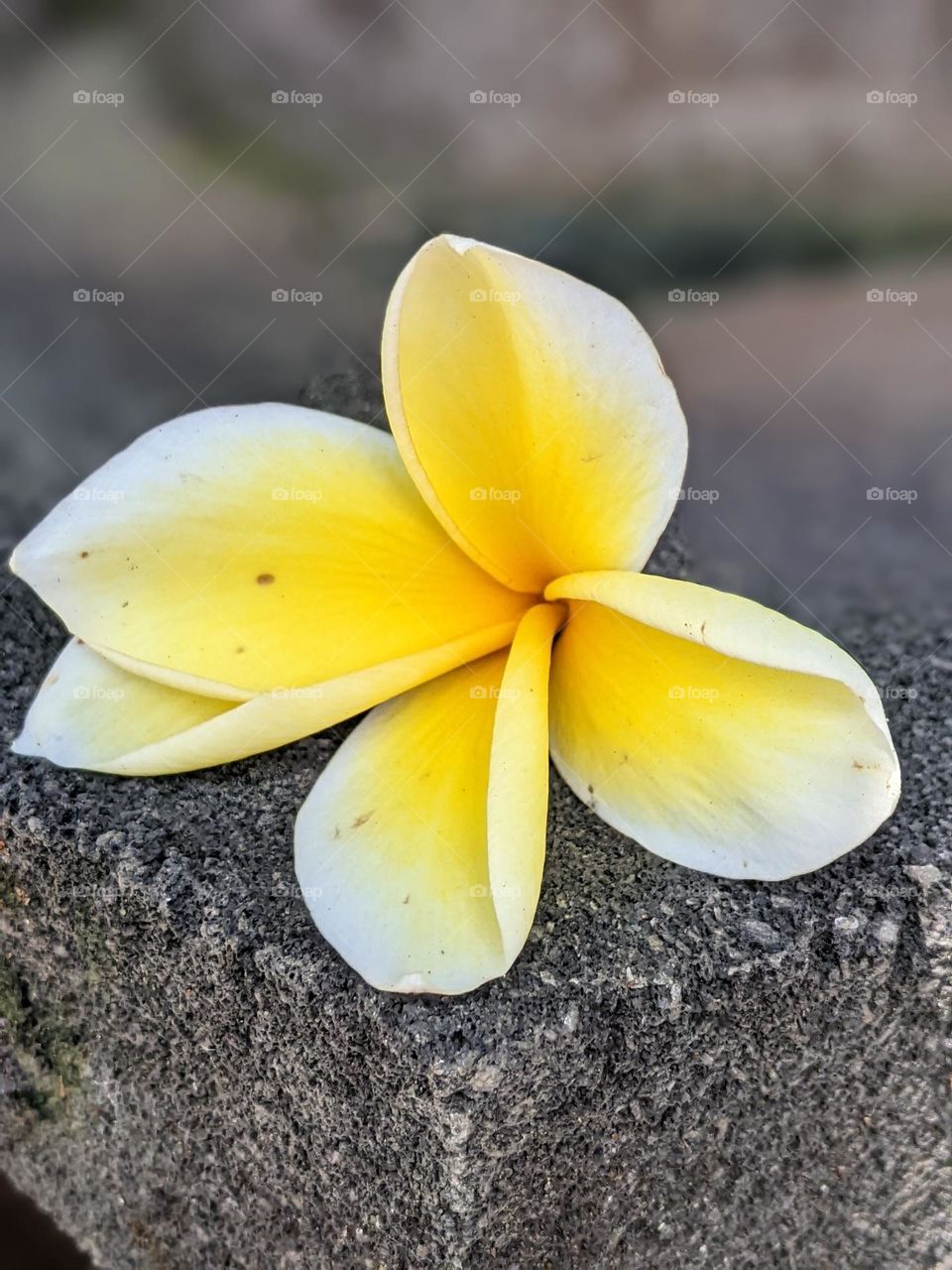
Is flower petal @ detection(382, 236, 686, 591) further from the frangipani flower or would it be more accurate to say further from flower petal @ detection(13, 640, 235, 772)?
flower petal @ detection(13, 640, 235, 772)

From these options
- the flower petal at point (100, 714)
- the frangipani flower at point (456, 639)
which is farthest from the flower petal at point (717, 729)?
the flower petal at point (100, 714)

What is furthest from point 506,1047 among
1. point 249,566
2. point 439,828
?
point 249,566

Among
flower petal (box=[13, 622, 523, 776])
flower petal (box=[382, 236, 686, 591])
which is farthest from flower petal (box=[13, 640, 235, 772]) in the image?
flower petal (box=[382, 236, 686, 591])

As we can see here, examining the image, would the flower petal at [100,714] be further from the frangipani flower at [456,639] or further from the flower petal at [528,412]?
the flower petal at [528,412]

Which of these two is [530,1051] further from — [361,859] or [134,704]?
[134,704]

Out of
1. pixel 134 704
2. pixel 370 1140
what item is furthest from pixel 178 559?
pixel 370 1140

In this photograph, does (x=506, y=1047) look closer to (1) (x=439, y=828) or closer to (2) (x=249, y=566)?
(1) (x=439, y=828)
